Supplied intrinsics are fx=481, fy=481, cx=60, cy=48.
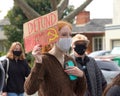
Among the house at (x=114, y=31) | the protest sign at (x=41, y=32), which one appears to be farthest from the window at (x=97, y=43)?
the protest sign at (x=41, y=32)

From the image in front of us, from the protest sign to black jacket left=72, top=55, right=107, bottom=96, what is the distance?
160 cm

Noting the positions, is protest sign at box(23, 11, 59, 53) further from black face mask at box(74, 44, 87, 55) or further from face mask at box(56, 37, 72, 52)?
black face mask at box(74, 44, 87, 55)

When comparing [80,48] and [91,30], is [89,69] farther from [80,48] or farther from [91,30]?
[91,30]

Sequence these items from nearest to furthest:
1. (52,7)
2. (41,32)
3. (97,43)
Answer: (41,32), (52,7), (97,43)

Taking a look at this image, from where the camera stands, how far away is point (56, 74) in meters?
4.64

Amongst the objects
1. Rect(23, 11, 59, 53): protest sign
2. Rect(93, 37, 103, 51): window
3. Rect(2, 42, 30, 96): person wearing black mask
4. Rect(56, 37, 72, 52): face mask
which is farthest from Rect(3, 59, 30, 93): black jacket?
Rect(93, 37, 103, 51): window

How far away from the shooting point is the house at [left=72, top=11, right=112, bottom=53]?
46156 millimetres

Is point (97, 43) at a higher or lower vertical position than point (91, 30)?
lower

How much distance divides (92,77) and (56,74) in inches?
54.9

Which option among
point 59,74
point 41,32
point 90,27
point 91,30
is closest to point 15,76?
point 59,74

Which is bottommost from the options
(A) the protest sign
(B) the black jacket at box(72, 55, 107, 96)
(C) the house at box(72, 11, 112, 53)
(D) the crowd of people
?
(C) the house at box(72, 11, 112, 53)

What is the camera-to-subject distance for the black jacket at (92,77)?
595 centimetres

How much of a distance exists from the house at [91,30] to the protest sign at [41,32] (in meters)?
39.6

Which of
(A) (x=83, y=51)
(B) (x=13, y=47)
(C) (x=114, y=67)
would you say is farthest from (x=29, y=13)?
(A) (x=83, y=51)
